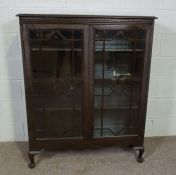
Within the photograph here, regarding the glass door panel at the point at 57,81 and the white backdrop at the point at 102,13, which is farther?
the white backdrop at the point at 102,13

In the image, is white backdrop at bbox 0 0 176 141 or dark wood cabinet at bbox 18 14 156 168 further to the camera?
white backdrop at bbox 0 0 176 141

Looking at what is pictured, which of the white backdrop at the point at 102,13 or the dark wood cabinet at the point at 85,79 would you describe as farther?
the white backdrop at the point at 102,13

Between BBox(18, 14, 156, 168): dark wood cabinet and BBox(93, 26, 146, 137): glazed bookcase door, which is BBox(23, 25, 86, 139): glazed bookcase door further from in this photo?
BBox(93, 26, 146, 137): glazed bookcase door

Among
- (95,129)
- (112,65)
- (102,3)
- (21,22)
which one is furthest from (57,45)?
(95,129)

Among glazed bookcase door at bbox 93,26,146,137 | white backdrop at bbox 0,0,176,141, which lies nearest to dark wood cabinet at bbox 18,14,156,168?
glazed bookcase door at bbox 93,26,146,137

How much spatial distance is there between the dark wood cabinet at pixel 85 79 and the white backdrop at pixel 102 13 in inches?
17.2

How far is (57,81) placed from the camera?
1.85 meters

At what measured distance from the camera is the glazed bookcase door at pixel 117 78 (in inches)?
69.4

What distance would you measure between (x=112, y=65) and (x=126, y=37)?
0.24 m

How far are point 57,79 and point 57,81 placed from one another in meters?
0.02

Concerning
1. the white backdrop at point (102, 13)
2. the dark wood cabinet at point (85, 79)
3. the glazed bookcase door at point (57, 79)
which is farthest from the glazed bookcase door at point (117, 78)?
the white backdrop at point (102, 13)

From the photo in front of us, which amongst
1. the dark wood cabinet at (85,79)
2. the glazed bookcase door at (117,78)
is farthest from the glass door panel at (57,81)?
the glazed bookcase door at (117,78)

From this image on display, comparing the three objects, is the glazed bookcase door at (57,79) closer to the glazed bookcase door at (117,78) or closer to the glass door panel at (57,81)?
the glass door panel at (57,81)

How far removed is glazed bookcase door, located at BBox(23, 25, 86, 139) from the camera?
5.61 ft
